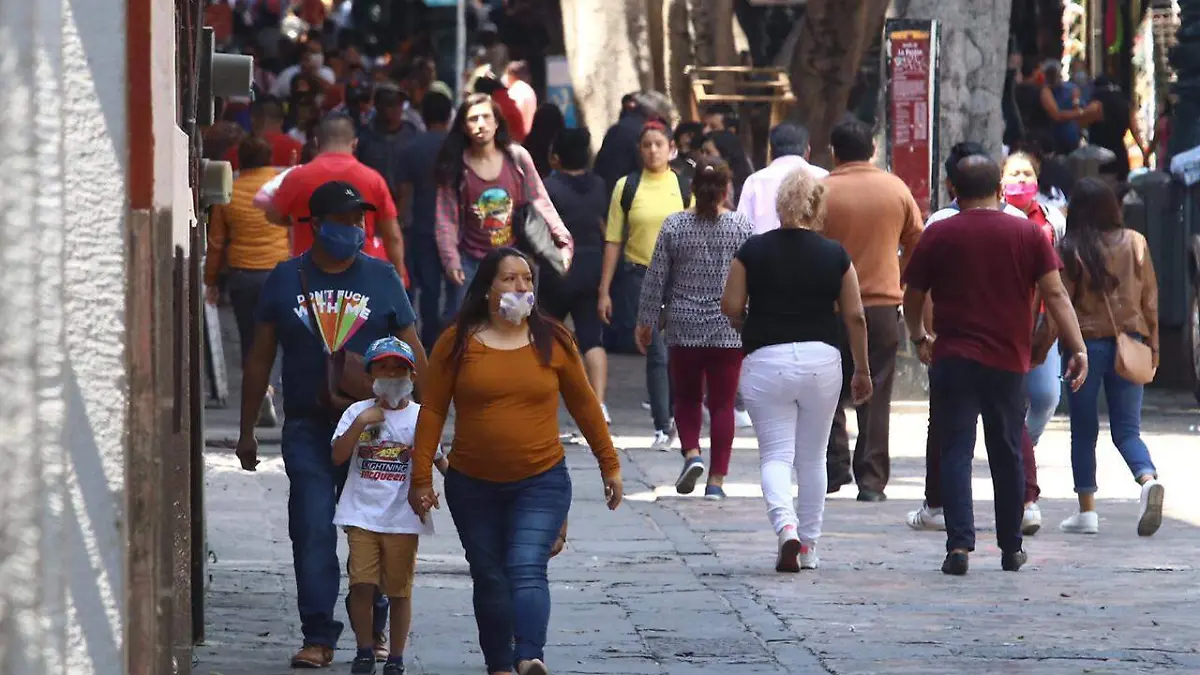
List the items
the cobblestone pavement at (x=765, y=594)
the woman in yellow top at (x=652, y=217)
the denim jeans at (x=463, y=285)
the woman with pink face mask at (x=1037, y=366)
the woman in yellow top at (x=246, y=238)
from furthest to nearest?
1. the woman in yellow top at (x=246, y=238)
2. the woman in yellow top at (x=652, y=217)
3. the denim jeans at (x=463, y=285)
4. the woman with pink face mask at (x=1037, y=366)
5. the cobblestone pavement at (x=765, y=594)

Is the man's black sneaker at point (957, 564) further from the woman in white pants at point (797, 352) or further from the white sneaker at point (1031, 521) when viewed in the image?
the white sneaker at point (1031, 521)

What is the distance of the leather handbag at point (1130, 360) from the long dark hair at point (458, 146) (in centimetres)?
364

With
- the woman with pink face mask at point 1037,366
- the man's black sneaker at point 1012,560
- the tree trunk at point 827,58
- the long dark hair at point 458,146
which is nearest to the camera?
the man's black sneaker at point 1012,560

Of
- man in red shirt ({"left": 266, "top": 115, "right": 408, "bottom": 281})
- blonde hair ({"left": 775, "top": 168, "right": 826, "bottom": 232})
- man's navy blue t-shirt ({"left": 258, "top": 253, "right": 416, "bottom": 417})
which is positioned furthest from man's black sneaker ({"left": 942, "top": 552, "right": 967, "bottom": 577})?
man in red shirt ({"left": 266, "top": 115, "right": 408, "bottom": 281})

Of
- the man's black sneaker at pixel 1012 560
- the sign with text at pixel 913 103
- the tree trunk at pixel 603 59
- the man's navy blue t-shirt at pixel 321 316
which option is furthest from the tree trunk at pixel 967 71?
the man's navy blue t-shirt at pixel 321 316

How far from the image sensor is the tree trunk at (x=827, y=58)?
69.6ft

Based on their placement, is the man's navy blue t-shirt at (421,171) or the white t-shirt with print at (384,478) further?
the man's navy blue t-shirt at (421,171)

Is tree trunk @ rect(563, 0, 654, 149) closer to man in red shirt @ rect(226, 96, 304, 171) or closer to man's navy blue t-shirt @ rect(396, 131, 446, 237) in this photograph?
man in red shirt @ rect(226, 96, 304, 171)

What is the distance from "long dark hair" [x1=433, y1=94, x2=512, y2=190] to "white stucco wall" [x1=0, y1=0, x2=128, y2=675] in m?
7.87

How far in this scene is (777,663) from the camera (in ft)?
27.7

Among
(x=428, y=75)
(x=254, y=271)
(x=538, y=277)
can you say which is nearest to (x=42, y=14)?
(x=538, y=277)

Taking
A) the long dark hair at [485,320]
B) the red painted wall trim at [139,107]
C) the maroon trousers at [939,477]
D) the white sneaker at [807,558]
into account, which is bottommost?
the white sneaker at [807,558]

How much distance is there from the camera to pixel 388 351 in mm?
8109

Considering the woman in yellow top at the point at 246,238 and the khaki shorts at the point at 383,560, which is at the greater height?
the woman in yellow top at the point at 246,238
